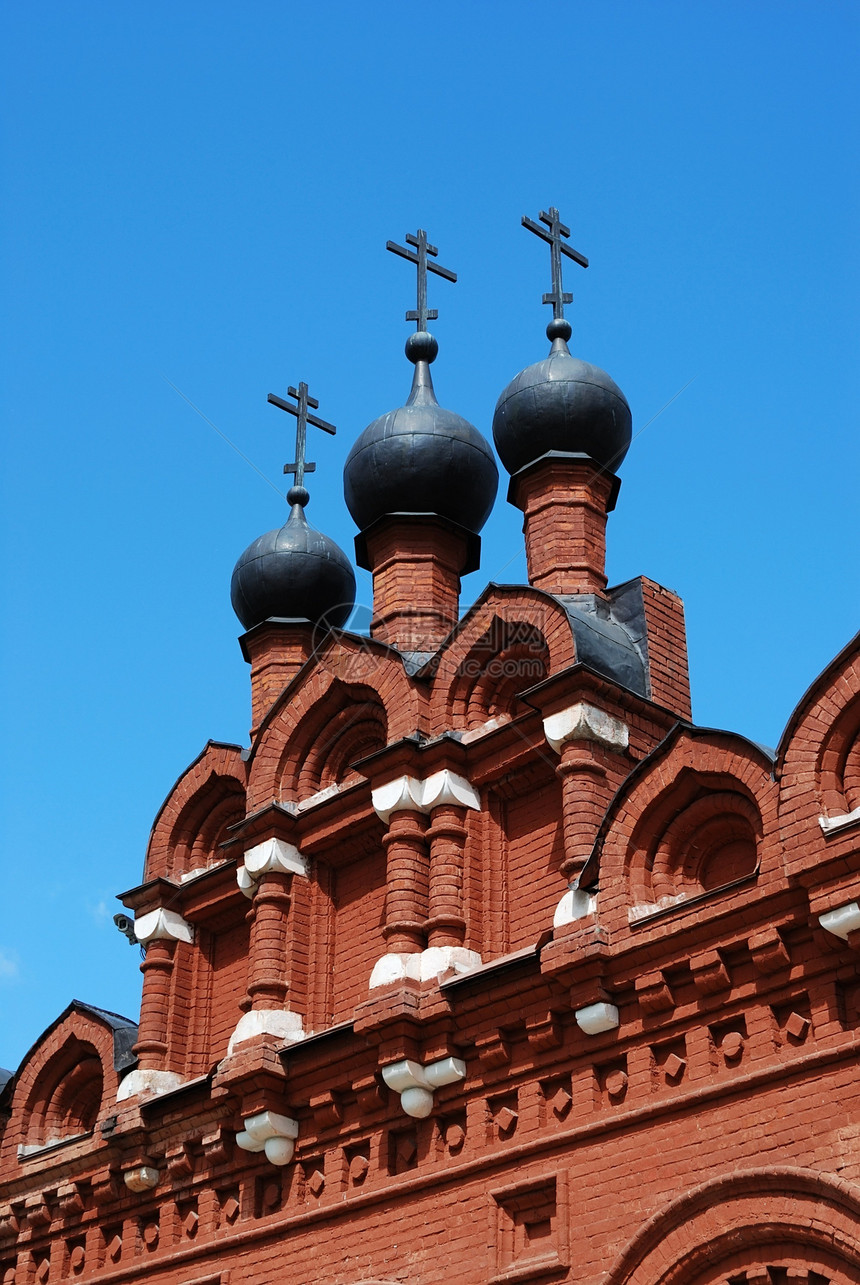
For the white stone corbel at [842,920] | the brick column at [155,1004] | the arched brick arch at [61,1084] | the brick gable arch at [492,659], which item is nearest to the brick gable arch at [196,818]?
the brick column at [155,1004]

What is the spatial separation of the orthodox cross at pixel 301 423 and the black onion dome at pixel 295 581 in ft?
1.97

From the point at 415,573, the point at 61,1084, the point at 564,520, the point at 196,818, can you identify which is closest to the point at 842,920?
the point at 564,520

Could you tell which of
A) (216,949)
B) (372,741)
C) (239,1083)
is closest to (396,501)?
(372,741)

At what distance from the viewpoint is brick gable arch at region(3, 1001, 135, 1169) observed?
1266 centimetres

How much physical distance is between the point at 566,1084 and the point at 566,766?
5.46 feet

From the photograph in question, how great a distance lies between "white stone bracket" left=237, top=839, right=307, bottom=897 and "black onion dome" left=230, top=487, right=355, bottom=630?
2.54 metres

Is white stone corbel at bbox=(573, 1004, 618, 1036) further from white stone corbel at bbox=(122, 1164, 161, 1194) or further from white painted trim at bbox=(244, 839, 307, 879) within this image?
white stone corbel at bbox=(122, 1164, 161, 1194)

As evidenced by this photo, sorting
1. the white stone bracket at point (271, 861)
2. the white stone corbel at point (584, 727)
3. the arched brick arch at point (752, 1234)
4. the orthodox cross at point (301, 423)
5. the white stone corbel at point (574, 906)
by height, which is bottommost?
the arched brick arch at point (752, 1234)

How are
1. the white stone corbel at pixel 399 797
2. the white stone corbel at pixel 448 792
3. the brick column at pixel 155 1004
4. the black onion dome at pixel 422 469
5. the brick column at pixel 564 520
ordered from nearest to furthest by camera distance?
the white stone corbel at pixel 448 792 < the white stone corbel at pixel 399 797 < the brick column at pixel 564 520 < the brick column at pixel 155 1004 < the black onion dome at pixel 422 469

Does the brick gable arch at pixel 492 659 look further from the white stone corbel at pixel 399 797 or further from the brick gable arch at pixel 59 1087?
the brick gable arch at pixel 59 1087

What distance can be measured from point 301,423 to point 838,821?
6934 mm

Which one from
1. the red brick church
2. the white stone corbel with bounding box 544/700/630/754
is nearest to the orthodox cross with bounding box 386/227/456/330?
the red brick church

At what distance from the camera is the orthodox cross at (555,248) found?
489 inches

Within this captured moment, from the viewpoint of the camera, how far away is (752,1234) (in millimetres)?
8023
